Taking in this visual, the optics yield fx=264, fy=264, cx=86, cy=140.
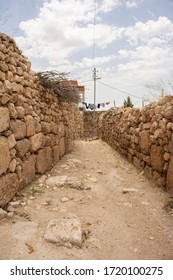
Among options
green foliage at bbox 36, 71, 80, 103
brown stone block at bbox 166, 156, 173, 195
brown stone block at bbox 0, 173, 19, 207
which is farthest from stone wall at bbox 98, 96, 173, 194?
brown stone block at bbox 0, 173, 19, 207

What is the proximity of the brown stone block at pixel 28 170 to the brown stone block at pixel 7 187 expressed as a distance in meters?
0.35

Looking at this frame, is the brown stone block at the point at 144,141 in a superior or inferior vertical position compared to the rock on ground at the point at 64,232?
superior

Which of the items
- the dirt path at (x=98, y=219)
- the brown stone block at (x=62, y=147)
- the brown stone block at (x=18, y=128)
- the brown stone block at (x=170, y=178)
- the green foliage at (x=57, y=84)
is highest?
the green foliage at (x=57, y=84)

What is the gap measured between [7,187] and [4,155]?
42 cm

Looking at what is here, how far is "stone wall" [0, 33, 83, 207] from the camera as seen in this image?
3.30 m

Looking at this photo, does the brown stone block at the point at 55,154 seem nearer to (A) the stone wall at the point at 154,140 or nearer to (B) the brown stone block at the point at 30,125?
(B) the brown stone block at the point at 30,125

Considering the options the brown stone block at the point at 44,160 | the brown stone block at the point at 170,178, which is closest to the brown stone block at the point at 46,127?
the brown stone block at the point at 44,160

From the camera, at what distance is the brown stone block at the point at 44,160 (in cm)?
456

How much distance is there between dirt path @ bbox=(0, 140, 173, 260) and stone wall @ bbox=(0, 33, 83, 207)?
273 millimetres

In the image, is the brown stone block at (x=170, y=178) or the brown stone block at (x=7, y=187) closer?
the brown stone block at (x=7, y=187)

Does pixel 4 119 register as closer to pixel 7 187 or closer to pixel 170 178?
pixel 7 187

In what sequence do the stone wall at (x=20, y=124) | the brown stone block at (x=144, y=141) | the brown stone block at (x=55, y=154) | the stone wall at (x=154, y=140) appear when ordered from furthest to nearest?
the brown stone block at (x=55, y=154), the brown stone block at (x=144, y=141), the stone wall at (x=154, y=140), the stone wall at (x=20, y=124)

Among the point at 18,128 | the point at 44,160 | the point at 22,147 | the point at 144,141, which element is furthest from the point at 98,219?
the point at 144,141
